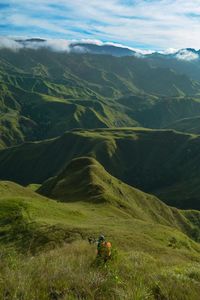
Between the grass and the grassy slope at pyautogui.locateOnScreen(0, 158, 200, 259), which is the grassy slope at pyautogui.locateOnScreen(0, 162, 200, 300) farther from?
the grassy slope at pyautogui.locateOnScreen(0, 158, 200, 259)

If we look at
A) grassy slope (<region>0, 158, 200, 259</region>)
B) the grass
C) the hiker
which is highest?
the grass

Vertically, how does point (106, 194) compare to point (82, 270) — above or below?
below

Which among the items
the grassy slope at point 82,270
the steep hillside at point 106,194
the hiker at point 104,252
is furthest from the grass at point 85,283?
the steep hillside at point 106,194

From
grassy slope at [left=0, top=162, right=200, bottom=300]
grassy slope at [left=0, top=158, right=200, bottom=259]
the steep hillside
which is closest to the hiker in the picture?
grassy slope at [left=0, top=162, right=200, bottom=300]

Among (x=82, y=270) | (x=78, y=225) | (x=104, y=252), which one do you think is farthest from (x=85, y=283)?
(x=78, y=225)

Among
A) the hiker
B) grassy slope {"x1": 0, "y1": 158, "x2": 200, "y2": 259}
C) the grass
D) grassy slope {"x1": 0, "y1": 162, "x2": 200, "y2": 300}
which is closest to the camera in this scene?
the grass

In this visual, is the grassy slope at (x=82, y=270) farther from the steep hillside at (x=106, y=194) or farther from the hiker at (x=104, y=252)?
the steep hillside at (x=106, y=194)

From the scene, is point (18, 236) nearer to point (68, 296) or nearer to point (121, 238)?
point (121, 238)

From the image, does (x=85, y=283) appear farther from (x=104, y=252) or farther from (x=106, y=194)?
(x=106, y=194)

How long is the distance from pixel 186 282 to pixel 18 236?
2578 centimetres

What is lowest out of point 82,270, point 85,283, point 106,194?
point 106,194

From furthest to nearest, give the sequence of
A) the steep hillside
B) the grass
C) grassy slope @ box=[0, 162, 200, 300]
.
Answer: the steep hillside, grassy slope @ box=[0, 162, 200, 300], the grass

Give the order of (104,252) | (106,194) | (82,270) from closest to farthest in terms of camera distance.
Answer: (82,270) → (104,252) → (106,194)

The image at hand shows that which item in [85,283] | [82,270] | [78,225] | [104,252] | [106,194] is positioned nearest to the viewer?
[85,283]
